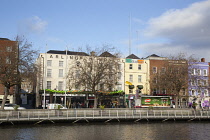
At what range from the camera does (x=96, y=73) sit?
1982 inches

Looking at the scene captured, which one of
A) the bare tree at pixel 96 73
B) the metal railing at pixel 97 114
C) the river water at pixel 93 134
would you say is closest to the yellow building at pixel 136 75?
the bare tree at pixel 96 73

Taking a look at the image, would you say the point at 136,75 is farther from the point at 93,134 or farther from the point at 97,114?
the point at 93,134

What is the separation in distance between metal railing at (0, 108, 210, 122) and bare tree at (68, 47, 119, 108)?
7555 millimetres

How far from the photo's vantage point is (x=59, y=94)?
197 ft

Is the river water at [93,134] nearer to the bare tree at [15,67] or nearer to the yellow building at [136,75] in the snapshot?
the bare tree at [15,67]

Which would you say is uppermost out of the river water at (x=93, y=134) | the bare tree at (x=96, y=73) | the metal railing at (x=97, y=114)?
the bare tree at (x=96, y=73)

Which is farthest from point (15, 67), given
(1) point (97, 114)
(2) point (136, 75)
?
(2) point (136, 75)

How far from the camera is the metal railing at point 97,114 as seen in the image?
37438 mm

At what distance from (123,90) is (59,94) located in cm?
1622

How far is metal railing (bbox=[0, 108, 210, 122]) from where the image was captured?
37438mm

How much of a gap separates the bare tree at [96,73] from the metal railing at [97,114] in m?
7.56

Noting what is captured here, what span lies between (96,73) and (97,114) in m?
10.9

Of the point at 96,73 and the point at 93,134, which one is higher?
the point at 96,73

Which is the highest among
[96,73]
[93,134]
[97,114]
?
[96,73]
